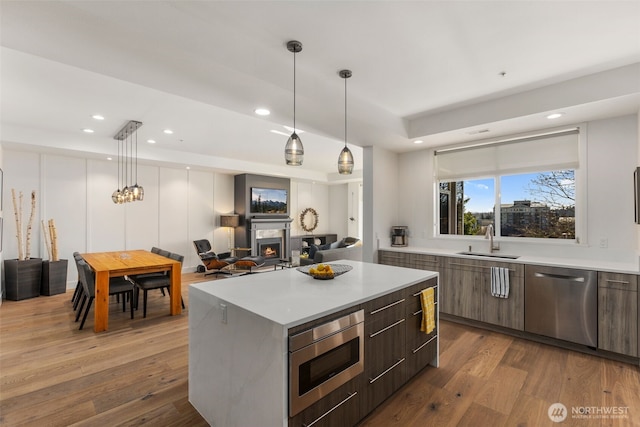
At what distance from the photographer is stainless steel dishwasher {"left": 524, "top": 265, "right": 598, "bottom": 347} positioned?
294cm

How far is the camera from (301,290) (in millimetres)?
2148

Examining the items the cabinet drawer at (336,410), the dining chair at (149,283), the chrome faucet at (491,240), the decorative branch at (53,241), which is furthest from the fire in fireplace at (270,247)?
the cabinet drawer at (336,410)

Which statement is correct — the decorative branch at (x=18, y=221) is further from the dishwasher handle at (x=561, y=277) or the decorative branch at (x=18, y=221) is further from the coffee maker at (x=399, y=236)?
the dishwasher handle at (x=561, y=277)

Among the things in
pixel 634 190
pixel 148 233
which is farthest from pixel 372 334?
pixel 148 233

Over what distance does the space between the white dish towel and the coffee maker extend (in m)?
1.42

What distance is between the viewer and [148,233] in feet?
21.8

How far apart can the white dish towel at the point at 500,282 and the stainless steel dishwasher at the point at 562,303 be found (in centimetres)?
18

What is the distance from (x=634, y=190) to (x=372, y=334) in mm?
3155

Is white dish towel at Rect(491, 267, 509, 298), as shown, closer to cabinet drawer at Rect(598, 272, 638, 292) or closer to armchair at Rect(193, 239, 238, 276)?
cabinet drawer at Rect(598, 272, 638, 292)

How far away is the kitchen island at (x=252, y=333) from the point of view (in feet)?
4.98

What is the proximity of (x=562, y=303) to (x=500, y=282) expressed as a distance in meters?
0.57

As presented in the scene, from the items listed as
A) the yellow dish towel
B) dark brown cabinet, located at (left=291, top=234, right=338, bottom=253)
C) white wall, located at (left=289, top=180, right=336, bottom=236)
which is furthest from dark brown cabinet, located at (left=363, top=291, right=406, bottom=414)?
white wall, located at (left=289, top=180, right=336, bottom=236)

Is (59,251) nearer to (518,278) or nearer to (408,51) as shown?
(408,51)

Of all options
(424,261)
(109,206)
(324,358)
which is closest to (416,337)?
(324,358)
